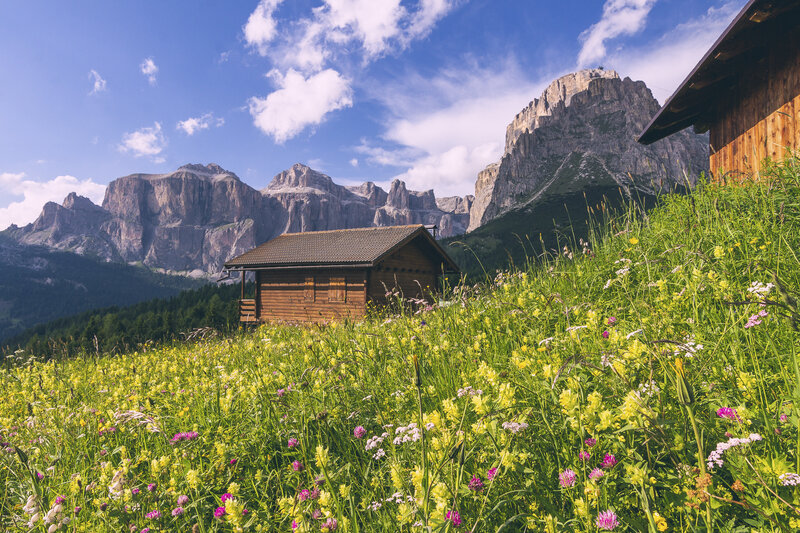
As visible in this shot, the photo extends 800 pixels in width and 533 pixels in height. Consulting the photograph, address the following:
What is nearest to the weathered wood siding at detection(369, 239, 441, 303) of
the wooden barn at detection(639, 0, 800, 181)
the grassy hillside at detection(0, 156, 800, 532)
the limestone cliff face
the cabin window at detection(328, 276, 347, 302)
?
the cabin window at detection(328, 276, 347, 302)

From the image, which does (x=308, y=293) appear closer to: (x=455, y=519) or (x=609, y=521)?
(x=455, y=519)

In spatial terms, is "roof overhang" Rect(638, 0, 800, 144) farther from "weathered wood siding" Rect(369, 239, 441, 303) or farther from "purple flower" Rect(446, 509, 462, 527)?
"weathered wood siding" Rect(369, 239, 441, 303)

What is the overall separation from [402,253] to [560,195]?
130 meters

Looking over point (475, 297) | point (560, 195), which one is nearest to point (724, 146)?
point (475, 297)

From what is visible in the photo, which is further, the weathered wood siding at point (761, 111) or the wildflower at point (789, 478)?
the weathered wood siding at point (761, 111)

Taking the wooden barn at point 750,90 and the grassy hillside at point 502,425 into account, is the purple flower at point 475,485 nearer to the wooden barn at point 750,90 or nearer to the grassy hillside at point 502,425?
the grassy hillside at point 502,425

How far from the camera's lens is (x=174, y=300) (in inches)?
2303

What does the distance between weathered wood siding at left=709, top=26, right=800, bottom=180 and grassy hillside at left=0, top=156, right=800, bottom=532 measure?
2.74m

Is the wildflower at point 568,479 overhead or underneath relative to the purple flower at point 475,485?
overhead

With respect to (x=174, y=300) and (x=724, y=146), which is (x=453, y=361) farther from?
→ (x=174, y=300)

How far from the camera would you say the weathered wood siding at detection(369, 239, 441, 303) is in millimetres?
24953

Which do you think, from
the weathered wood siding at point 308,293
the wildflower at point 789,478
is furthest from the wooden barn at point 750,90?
the weathered wood siding at point 308,293

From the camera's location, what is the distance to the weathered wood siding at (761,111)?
7.49 metres

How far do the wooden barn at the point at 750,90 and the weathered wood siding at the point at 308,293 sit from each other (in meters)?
18.1
